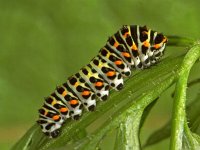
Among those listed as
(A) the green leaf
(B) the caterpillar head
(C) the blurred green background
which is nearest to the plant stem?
(A) the green leaf

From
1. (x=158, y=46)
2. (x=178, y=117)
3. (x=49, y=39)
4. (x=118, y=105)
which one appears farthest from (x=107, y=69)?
(x=49, y=39)

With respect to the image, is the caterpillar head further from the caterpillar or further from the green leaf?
the green leaf

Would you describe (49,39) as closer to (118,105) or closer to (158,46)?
(158,46)

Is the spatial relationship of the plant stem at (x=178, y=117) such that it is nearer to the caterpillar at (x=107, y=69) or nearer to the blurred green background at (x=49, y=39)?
the caterpillar at (x=107, y=69)

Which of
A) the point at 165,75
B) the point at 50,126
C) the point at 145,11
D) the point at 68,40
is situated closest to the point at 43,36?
the point at 68,40

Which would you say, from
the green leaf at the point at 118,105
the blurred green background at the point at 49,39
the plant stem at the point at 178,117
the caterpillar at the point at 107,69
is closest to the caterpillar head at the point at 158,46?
the caterpillar at the point at 107,69

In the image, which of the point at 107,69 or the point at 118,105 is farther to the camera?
the point at 107,69
